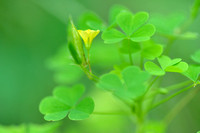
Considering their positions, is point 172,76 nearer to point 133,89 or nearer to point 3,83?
point 3,83

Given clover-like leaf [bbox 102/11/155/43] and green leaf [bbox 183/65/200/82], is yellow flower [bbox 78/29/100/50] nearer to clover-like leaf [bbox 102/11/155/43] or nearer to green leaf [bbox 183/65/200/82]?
clover-like leaf [bbox 102/11/155/43]

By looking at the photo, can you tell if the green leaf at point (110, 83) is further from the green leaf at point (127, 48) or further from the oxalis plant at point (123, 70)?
the green leaf at point (127, 48)

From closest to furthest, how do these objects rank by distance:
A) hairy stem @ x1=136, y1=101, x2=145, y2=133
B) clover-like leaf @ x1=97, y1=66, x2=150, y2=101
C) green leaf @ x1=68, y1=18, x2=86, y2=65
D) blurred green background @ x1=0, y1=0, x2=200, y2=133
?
1. clover-like leaf @ x1=97, y1=66, x2=150, y2=101
2. green leaf @ x1=68, y1=18, x2=86, y2=65
3. hairy stem @ x1=136, y1=101, x2=145, y2=133
4. blurred green background @ x1=0, y1=0, x2=200, y2=133

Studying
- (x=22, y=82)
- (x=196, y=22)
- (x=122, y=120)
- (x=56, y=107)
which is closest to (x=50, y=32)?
(x=22, y=82)

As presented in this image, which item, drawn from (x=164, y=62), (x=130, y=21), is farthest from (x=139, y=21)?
(x=164, y=62)

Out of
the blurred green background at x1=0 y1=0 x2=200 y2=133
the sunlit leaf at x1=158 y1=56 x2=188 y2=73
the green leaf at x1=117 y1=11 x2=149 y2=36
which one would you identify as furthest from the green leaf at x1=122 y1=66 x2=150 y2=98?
the blurred green background at x1=0 y1=0 x2=200 y2=133

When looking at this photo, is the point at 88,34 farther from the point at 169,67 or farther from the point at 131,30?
the point at 169,67

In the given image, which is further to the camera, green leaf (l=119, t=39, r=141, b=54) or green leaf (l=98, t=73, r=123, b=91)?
green leaf (l=119, t=39, r=141, b=54)

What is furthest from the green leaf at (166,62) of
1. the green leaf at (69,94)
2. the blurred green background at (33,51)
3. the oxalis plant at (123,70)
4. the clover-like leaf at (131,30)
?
the blurred green background at (33,51)
